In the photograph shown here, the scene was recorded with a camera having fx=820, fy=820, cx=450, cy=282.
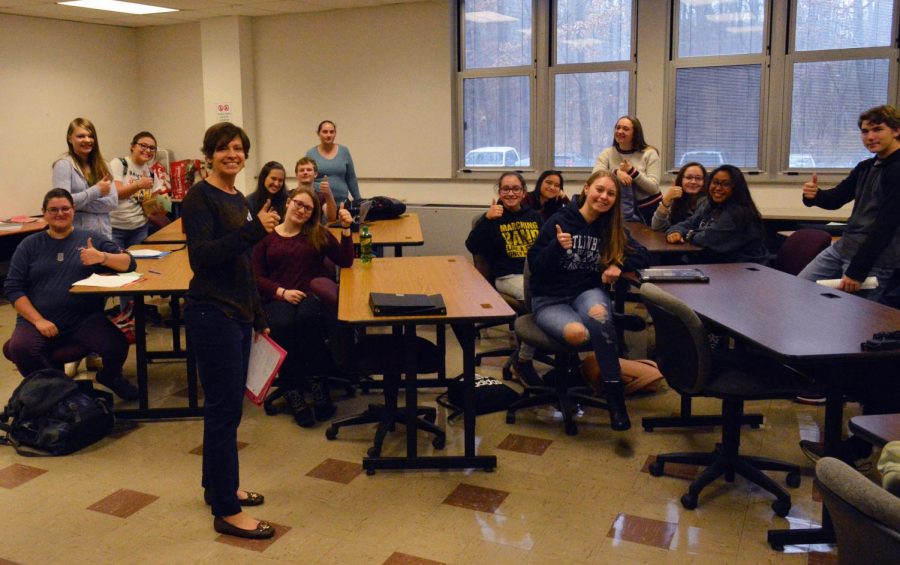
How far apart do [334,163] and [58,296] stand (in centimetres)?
268

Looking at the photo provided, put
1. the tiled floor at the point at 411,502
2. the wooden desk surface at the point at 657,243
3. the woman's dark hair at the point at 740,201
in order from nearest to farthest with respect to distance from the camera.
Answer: the tiled floor at the point at 411,502 → the woman's dark hair at the point at 740,201 → the wooden desk surface at the point at 657,243

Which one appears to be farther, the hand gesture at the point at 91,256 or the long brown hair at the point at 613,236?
the hand gesture at the point at 91,256

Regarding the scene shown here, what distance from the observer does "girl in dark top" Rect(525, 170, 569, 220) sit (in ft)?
17.4

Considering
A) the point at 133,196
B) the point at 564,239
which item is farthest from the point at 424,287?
the point at 133,196

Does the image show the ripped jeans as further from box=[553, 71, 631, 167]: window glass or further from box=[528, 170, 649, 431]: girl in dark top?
box=[553, 71, 631, 167]: window glass

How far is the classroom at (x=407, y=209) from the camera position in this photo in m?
2.88

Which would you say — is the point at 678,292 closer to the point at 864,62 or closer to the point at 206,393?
the point at 206,393

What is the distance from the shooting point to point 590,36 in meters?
7.25

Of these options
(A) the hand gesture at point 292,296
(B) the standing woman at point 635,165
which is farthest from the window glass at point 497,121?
(A) the hand gesture at point 292,296

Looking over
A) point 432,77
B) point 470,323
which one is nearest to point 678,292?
point 470,323

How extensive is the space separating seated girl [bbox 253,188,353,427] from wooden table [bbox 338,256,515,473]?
9.6 inches

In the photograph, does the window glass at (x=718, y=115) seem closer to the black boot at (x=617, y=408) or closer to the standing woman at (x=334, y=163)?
the standing woman at (x=334, y=163)

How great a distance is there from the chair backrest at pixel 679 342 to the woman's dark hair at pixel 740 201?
1657 mm

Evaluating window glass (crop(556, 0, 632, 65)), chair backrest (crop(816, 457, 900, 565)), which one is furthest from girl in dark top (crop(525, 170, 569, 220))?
chair backrest (crop(816, 457, 900, 565))
